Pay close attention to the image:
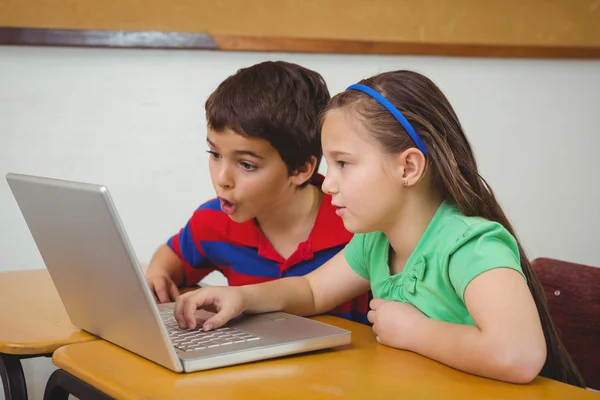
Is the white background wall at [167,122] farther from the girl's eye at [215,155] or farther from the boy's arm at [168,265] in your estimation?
the girl's eye at [215,155]

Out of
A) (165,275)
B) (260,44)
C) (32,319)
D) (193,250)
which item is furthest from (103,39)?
(32,319)

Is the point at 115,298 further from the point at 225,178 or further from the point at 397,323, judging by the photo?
the point at 225,178

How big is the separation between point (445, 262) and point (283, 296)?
0.30 m

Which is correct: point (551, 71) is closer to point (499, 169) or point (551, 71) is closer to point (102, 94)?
point (499, 169)

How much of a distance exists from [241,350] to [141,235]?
1.56m

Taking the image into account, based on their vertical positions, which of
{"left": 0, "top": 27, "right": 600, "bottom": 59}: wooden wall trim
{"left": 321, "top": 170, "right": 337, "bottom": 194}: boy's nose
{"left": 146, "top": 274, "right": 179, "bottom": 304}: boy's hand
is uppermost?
{"left": 0, "top": 27, "right": 600, "bottom": 59}: wooden wall trim

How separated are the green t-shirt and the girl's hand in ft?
0.13

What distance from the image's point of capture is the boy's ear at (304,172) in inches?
62.6

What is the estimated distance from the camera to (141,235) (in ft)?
8.16

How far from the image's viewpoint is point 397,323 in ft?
3.65

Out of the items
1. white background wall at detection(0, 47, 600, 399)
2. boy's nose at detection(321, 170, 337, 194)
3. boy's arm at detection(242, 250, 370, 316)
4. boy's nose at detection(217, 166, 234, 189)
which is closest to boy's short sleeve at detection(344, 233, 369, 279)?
boy's arm at detection(242, 250, 370, 316)

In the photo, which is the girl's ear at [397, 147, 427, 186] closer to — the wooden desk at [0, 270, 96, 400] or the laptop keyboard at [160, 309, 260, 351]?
the laptop keyboard at [160, 309, 260, 351]

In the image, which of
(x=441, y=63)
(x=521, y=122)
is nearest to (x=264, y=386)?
(x=441, y=63)

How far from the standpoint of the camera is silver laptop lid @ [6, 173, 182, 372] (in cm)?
90
